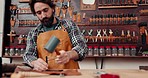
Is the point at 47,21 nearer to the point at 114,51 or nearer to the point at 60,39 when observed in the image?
the point at 60,39

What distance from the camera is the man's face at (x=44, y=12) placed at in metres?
1.78

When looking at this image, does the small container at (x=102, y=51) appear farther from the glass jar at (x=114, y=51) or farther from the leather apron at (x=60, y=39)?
the leather apron at (x=60, y=39)

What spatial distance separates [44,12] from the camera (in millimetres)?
1791

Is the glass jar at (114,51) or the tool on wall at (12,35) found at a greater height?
the tool on wall at (12,35)

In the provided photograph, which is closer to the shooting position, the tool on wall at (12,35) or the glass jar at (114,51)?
the glass jar at (114,51)

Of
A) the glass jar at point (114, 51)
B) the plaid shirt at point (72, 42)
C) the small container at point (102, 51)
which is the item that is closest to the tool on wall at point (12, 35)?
the plaid shirt at point (72, 42)

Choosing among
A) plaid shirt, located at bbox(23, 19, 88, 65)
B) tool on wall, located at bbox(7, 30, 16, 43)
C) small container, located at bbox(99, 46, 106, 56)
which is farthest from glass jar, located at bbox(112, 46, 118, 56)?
tool on wall, located at bbox(7, 30, 16, 43)

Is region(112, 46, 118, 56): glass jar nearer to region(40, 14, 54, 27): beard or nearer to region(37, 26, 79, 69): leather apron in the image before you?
region(37, 26, 79, 69): leather apron

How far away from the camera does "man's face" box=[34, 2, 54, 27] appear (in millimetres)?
1775

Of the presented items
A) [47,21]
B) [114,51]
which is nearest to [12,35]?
[47,21]

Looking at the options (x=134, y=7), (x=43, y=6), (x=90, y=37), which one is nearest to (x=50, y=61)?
(x=43, y=6)

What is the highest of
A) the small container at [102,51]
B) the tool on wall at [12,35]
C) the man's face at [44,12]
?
the man's face at [44,12]

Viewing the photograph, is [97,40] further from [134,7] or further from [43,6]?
[43,6]

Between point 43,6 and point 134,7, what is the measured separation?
4.50 ft
